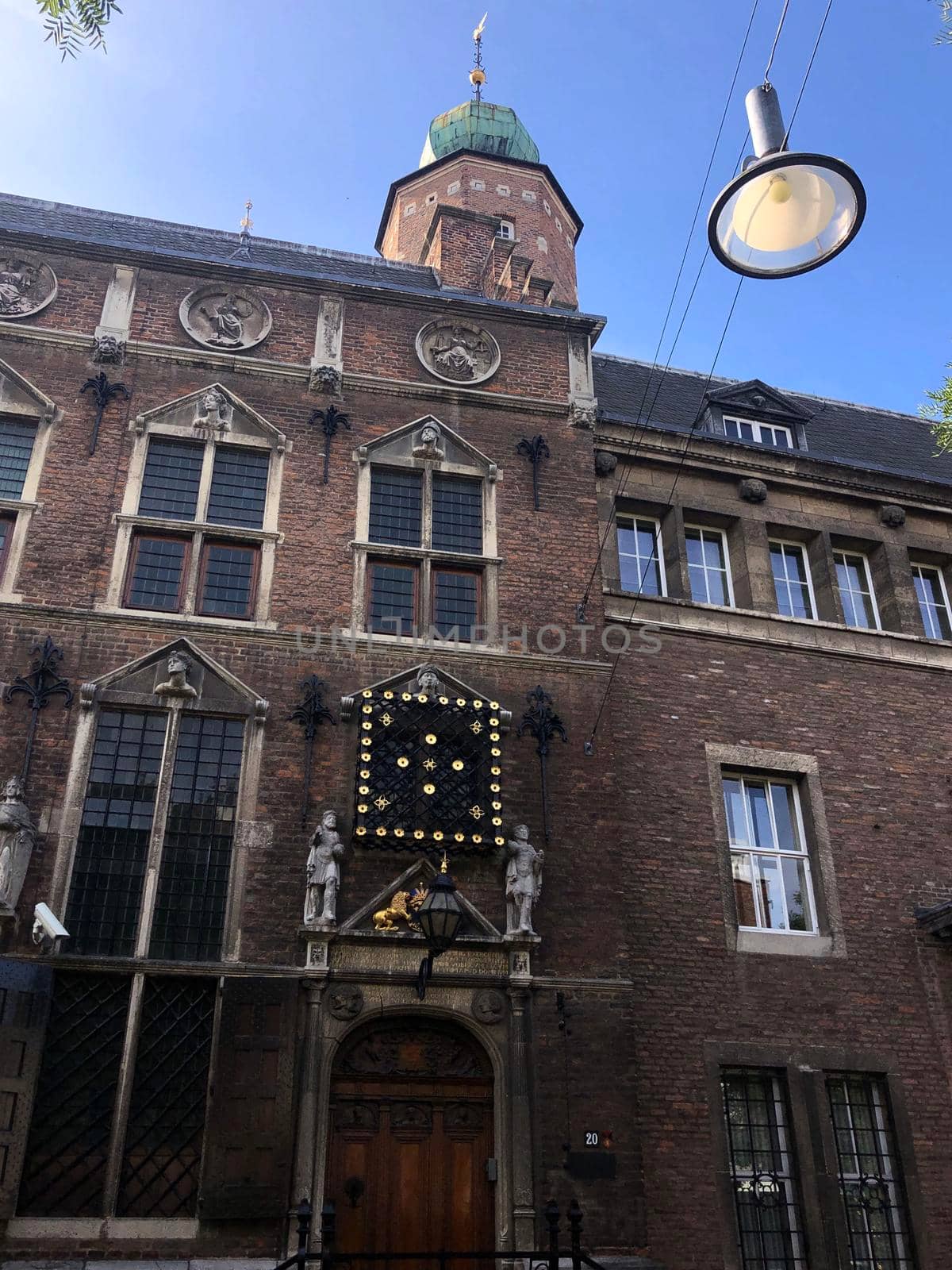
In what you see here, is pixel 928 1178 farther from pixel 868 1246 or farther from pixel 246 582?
pixel 246 582

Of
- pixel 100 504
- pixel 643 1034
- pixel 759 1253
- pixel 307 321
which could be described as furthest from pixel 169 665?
pixel 759 1253

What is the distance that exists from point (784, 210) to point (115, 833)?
8.69 metres

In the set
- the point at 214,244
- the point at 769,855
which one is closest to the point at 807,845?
the point at 769,855

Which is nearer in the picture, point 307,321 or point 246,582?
point 246,582

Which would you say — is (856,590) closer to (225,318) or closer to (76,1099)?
(225,318)

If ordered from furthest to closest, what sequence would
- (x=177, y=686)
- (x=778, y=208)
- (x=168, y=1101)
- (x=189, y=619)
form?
(x=189, y=619) < (x=177, y=686) < (x=168, y=1101) < (x=778, y=208)

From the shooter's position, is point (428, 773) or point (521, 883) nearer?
point (521, 883)

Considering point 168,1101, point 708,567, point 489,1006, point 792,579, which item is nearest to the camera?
point 168,1101

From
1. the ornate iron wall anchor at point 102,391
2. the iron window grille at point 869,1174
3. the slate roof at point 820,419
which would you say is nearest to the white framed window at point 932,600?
the slate roof at point 820,419

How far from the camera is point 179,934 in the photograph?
1159cm

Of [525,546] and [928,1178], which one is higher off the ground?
[525,546]

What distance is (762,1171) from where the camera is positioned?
1250 cm

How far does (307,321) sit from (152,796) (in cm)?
702

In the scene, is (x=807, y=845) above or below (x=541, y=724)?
below
